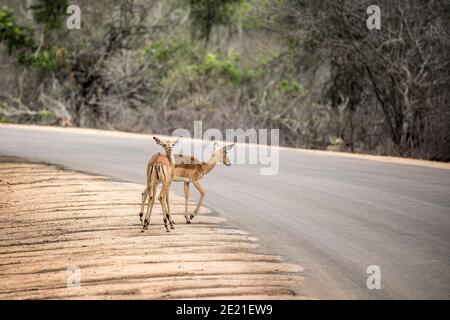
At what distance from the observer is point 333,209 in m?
13.7

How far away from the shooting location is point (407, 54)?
25422 millimetres

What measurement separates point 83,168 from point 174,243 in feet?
27.4

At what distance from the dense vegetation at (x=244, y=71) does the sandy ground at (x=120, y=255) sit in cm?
1317

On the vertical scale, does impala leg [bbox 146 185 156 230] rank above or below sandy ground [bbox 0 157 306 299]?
above

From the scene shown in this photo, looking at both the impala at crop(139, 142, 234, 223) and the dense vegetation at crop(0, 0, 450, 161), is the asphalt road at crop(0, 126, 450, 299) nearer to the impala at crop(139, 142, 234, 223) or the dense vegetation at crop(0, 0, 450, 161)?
the impala at crop(139, 142, 234, 223)

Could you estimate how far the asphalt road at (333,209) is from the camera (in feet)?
29.6

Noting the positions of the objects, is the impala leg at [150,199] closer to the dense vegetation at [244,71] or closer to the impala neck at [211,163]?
the impala neck at [211,163]

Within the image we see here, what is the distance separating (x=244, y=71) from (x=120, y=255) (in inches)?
1288

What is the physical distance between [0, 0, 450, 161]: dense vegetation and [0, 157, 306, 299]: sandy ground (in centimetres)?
1317

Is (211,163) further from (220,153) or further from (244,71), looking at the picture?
(244,71)

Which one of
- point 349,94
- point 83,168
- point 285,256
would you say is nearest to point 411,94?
point 349,94

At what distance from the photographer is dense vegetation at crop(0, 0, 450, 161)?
25359 mm

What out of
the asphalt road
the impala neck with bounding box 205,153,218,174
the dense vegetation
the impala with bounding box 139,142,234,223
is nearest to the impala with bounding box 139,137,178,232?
the impala with bounding box 139,142,234,223

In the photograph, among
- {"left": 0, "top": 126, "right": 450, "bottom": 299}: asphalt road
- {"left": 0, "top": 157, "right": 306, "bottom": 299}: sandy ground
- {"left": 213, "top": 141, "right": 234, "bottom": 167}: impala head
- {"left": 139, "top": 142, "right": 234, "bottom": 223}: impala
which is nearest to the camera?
{"left": 0, "top": 157, "right": 306, "bottom": 299}: sandy ground
